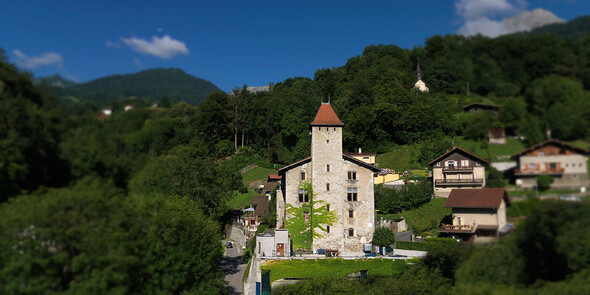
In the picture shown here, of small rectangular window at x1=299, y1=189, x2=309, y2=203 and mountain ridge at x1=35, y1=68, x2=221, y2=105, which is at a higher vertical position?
mountain ridge at x1=35, y1=68, x2=221, y2=105

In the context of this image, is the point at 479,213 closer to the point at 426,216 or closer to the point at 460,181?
the point at 460,181

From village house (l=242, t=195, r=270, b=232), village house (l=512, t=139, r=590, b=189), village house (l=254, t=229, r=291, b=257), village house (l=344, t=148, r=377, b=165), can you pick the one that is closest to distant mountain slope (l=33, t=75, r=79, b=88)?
village house (l=512, t=139, r=590, b=189)

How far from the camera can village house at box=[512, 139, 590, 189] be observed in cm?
958

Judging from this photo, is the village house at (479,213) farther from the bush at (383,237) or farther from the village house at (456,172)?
the bush at (383,237)

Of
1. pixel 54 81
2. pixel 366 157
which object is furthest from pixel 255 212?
pixel 54 81

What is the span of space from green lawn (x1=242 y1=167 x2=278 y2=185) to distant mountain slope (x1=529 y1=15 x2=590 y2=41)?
41.7m

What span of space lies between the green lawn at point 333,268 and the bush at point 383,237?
12.6ft

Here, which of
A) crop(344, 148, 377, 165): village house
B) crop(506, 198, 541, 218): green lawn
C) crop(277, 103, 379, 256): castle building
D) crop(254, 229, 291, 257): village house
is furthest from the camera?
crop(344, 148, 377, 165): village house

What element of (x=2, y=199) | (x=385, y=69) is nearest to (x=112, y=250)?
(x=2, y=199)

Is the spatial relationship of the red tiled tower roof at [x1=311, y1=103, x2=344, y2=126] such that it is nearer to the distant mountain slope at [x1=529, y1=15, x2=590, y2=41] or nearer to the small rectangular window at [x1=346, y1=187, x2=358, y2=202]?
the small rectangular window at [x1=346, y1=187, x2=358, y2=202]

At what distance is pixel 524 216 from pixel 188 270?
13.9 m

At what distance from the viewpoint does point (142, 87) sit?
1302 cm

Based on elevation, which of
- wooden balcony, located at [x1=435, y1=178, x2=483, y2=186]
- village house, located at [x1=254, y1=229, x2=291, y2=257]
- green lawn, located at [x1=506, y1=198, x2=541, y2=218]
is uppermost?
wooden balcony, located at [x1=435, y1=178, x2=483, y2=186]

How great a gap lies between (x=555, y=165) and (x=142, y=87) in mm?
11825
